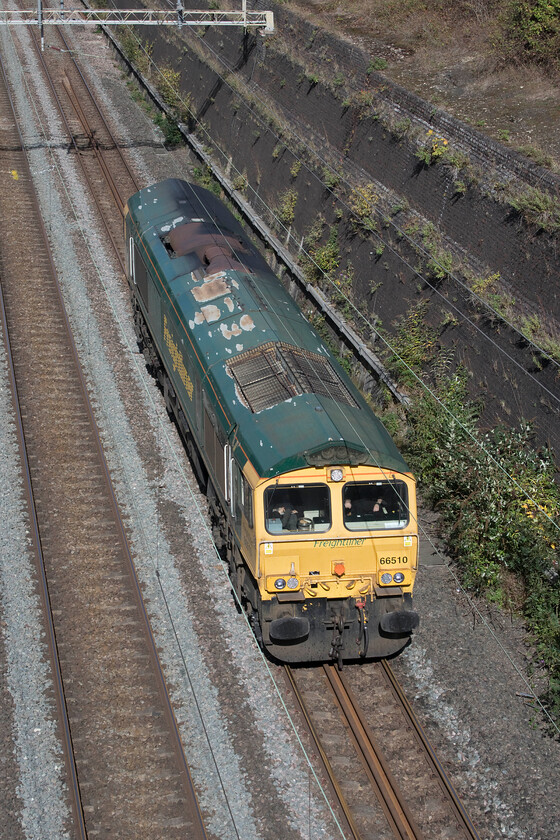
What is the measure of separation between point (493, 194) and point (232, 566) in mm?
9229

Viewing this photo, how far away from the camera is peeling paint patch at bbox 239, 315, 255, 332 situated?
47.2 ft

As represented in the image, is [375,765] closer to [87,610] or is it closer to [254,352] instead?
[87,610]

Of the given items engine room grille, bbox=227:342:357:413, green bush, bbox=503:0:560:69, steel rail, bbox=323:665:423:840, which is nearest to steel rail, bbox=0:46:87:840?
steel rail, bbox=323:665:423:840

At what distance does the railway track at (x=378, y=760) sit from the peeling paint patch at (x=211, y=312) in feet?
19.4

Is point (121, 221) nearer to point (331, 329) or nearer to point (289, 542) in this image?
point (331, 329)

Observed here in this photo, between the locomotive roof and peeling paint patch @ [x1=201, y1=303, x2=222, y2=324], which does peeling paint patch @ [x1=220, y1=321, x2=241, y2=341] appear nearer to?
the locomotive roof

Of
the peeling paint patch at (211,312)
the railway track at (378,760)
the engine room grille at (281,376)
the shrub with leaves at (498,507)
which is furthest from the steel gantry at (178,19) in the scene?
the railway track at (378,760)

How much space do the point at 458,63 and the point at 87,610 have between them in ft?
56.0

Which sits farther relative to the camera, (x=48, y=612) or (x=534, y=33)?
(x=534, y=33)

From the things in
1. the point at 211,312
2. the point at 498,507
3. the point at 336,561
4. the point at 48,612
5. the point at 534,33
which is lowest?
the point at 48,612

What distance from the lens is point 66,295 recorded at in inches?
845

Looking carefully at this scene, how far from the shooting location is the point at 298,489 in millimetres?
11828

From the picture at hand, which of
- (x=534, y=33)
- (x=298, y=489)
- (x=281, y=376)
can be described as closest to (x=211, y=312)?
(x=281, y=376)

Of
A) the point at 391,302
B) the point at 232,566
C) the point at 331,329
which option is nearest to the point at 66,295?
the point at 331,329
